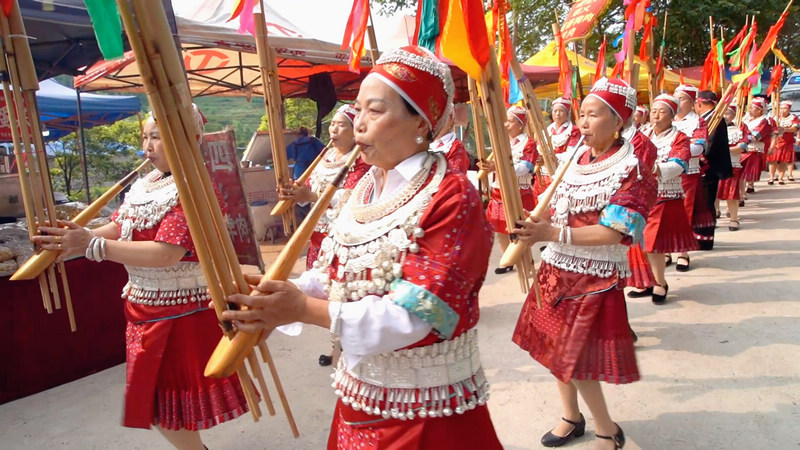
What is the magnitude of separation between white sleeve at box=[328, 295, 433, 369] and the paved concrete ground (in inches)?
70.6

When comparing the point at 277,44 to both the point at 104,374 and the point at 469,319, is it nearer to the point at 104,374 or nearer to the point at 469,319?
the point at 104,374

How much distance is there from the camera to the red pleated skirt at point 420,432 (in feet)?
4.44

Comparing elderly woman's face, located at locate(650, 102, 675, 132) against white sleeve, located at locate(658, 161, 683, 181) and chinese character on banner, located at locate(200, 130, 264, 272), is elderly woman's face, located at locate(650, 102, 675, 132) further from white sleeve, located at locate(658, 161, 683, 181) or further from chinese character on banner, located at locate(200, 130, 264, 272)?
chinese character on banner, located at locate(200, 130, 264, 272)

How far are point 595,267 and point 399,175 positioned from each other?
4.61ft

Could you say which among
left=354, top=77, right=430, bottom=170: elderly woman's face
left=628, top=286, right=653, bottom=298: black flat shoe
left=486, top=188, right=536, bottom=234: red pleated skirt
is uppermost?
left=354, top=77, right=430, bottom=170: elderly woman's face

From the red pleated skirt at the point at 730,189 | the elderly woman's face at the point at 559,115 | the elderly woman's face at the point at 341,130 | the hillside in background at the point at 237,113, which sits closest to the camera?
the elderly woman's face at the point at 341,130

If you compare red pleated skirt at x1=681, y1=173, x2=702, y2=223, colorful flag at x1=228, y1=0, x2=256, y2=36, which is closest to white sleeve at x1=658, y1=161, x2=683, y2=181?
red pleated skirt at x1=681, y1=173, x2=702, y2=223

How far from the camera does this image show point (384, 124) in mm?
1316

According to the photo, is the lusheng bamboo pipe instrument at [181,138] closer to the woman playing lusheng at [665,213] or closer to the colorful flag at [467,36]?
the colorful flag at [467,36]

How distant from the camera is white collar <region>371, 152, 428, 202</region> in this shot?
1.36 m

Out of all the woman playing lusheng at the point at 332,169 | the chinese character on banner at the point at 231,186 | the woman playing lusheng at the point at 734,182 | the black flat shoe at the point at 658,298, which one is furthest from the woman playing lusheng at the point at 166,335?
the woman playing lusheng at the point at 734,182

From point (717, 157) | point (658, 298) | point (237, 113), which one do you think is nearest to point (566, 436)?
point (658, 298)

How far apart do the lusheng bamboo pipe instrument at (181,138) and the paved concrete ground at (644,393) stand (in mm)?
1885

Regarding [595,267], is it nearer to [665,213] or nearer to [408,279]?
[408,279]
